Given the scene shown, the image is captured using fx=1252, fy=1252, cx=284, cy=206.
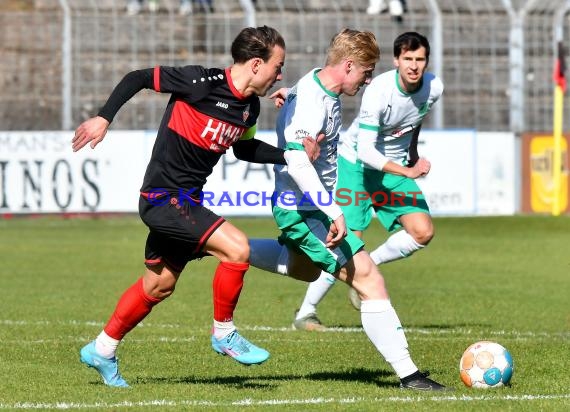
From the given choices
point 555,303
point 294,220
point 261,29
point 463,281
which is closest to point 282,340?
point 294,220

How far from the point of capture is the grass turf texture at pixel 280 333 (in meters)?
6.88

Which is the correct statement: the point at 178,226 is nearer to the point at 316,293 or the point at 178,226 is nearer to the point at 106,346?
the point at 106,346

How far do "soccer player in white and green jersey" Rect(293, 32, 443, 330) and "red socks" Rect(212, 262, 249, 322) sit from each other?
2823 millimetres

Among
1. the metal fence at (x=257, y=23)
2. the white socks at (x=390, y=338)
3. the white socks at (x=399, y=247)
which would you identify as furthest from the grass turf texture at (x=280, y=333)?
the metal fence at (x=257, y=23)

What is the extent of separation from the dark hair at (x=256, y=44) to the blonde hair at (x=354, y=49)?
1.20 feet


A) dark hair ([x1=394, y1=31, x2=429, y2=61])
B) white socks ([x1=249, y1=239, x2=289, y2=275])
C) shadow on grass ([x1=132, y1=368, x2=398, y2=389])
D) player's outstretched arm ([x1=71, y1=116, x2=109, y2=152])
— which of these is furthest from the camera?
dark hair ([x1=394, y1=31, x2=429, y2=61])

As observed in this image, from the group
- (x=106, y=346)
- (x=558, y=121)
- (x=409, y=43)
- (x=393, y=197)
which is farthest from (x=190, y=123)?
(x=558, y=121)

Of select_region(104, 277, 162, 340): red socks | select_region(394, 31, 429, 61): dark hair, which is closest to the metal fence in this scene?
select_region(394, 31, 429, 61): dark hair

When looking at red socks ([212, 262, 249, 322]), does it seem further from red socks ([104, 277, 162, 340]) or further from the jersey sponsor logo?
the jersey sponsor logo

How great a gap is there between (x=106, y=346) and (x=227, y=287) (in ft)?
2.64

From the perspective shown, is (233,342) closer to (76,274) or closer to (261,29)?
(261,29)

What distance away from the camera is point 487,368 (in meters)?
7.16

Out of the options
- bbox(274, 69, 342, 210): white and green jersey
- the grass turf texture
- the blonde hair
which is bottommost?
the grass turf texture

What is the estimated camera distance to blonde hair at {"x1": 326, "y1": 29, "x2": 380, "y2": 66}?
23.6 feet
